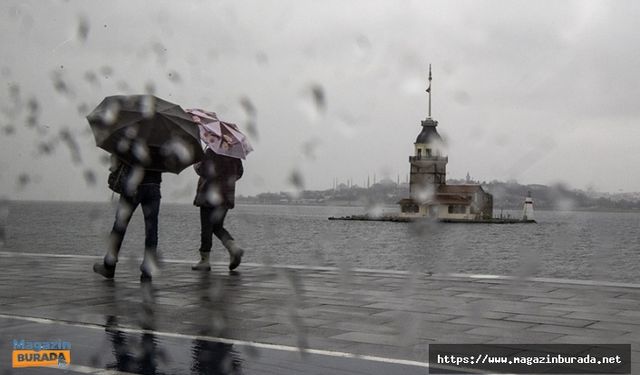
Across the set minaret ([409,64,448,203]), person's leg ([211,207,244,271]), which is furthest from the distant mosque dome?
person's leg ([211,207,244,271])

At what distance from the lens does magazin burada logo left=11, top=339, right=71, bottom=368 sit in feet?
17.8

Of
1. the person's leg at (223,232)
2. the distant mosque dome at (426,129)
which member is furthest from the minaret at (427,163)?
the person's leg at (223,232)

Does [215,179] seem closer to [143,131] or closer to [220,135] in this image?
[220,135]

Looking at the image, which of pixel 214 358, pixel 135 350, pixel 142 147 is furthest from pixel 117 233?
pixel 214 358

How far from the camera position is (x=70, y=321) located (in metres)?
7.18

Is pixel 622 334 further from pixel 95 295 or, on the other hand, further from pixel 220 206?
pixel 220 206

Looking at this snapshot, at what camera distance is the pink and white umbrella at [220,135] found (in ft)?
38.2

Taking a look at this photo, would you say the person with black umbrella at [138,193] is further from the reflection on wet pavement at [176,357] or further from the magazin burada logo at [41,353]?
the magazin burada logo at [41,353]

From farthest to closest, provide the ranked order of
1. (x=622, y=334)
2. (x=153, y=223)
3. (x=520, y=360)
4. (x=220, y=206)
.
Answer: (x=220, y=206)
(x=153, y=223)
(x=622, y=334)
(x=520, y=360)

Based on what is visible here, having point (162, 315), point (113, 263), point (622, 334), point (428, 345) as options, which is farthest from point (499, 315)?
point (113, 263)

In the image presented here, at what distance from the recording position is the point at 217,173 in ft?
40.1

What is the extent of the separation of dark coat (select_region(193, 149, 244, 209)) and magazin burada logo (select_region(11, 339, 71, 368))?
610 centimetres

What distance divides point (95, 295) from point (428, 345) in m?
4.59

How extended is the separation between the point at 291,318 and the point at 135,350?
1996 mm
